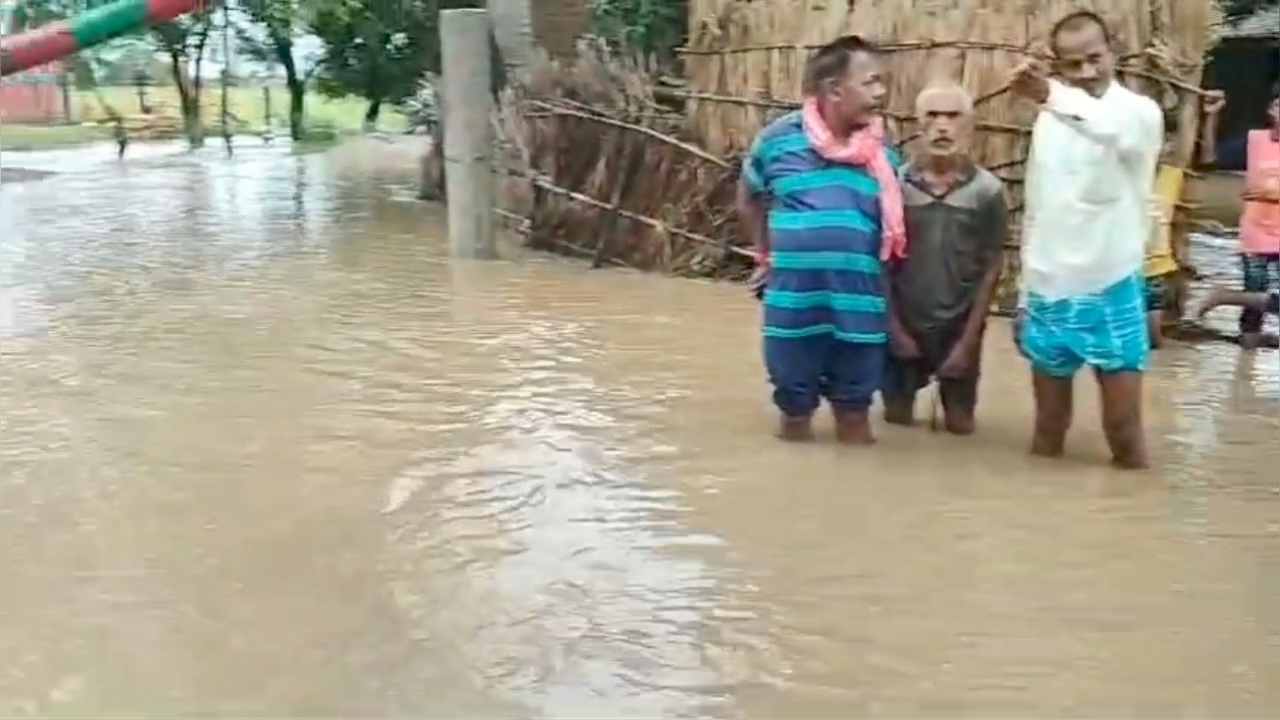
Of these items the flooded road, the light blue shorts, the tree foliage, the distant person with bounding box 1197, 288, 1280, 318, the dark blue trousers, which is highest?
the tree foliage

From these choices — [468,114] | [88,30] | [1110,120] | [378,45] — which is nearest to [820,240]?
[1110,120]

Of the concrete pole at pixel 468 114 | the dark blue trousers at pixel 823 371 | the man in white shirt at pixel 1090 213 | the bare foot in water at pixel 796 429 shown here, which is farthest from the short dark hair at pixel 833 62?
the concrete pole at pixel 468 114

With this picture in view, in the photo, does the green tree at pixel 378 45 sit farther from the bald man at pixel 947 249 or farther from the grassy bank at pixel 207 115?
the bald man at pixel 947 249

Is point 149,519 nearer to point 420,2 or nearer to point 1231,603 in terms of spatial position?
point 1231,603

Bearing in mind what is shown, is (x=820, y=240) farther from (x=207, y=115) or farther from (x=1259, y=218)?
(x=207, y=115)

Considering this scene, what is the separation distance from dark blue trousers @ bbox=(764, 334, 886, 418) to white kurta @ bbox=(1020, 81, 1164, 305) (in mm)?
710

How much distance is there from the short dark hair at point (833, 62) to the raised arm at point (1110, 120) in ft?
2.23

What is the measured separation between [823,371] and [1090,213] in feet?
3.58

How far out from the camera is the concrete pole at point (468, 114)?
1128 cm

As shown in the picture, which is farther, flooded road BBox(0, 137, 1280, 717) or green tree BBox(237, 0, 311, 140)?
green tree BBox(237, 0, 311, 140)

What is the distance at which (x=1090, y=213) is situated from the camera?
558cm

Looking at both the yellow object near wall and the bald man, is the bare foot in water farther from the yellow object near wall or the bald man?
the yellow object near wall

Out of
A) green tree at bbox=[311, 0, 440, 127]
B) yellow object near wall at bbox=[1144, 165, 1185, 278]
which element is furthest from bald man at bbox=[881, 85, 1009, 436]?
green tree at bbox=[311, 0, 440, 127]

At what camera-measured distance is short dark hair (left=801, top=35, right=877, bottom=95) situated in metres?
5.86
